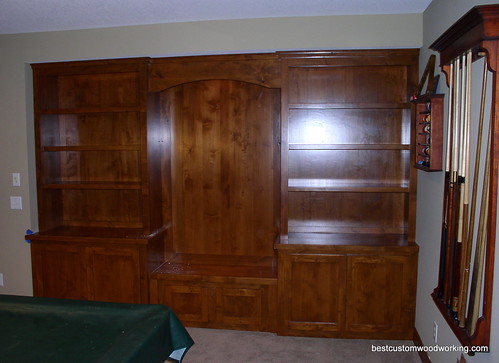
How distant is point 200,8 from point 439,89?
1770 mm

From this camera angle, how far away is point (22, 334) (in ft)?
5.95

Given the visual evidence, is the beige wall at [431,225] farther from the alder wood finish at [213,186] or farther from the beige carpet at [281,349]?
the alder wood finish at [213,186]

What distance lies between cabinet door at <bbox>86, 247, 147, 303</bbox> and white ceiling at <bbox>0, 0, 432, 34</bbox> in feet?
6.21

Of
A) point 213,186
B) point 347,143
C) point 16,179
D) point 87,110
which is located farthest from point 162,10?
point 16,179

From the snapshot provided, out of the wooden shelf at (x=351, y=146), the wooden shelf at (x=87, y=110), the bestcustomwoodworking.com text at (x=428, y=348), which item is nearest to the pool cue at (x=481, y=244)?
the bestcustomwoodworking.com text at (x=428, y=348)

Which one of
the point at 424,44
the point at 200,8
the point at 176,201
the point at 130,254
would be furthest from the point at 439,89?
the point at 130,254

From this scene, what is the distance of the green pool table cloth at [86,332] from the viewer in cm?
163

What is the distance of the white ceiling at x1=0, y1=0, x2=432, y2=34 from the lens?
2.72 metres

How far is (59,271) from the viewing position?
3.45 m

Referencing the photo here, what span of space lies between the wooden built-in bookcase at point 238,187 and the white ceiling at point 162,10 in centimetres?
33

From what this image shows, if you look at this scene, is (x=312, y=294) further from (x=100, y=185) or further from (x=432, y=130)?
(x=100, y=185)

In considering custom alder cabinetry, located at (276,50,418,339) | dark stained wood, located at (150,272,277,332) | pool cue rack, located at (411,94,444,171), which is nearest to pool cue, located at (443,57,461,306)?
pool cue rack, located at (411,94,444,171)

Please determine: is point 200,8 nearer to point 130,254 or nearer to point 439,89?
point 439,89

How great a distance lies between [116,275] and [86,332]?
1.58 meters
